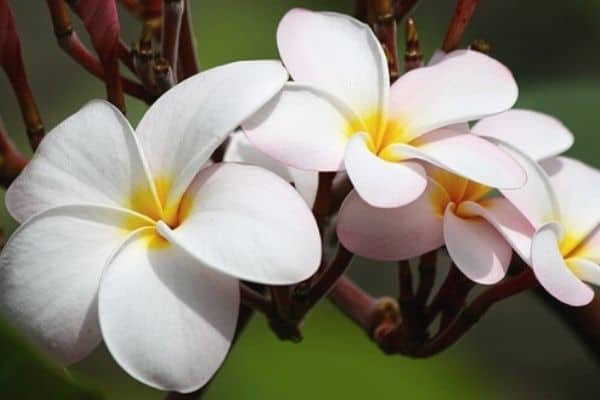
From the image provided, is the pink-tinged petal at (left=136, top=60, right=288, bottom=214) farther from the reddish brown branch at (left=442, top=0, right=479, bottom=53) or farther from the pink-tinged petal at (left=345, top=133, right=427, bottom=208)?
the reddish brown branch at (left=442, top=0, right=479, bottom=53)

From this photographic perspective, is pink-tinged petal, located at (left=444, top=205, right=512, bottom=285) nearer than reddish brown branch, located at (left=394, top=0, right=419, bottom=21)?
Yes

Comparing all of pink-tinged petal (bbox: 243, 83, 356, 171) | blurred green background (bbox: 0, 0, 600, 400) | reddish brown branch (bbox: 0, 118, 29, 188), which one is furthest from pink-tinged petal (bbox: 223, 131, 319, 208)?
blurred green background (bbox: 0, 0, 600, 400)

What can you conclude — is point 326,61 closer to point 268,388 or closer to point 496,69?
point 496,69

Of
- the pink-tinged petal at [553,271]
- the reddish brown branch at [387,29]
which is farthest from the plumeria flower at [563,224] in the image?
the reddish brown branch at [387,29]

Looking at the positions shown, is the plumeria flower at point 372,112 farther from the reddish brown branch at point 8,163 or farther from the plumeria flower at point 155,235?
the reddish brown branch at point 8,163

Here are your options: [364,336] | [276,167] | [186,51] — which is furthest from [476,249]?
[364,336]

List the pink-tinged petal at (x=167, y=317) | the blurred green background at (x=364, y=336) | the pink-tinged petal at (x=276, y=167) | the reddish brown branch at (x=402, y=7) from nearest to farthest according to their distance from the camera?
the pink-tinged petal at (x=167, y=317) < the pink-tinged petal at (x=276, y=167) < the reddish brown branch at (x=402, y=7) < the blurred green background at (x=364, y=336)
